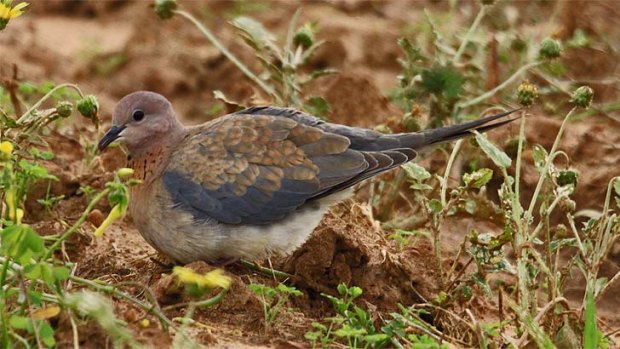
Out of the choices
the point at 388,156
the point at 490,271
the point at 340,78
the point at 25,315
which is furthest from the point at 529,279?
the point at 340,78

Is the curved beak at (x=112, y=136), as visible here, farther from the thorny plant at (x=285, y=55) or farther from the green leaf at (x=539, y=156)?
the green leaf at (x=539, y=156)

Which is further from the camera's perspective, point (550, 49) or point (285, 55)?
point (285, 55)

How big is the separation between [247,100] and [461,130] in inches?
87.7

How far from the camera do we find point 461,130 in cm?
531

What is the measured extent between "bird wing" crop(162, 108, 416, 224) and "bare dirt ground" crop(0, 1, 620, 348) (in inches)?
8.6

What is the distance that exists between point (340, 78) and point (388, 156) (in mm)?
2332

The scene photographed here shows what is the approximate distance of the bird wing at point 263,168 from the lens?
208 inches

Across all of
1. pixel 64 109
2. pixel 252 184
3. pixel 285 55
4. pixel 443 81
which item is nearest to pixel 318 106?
pixel 285 55

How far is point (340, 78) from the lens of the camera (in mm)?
7613

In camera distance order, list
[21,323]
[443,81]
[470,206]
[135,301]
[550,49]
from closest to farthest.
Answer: [21,323], [135,301], [470,206], [550,49], [443,81]

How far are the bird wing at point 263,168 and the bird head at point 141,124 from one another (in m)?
0.22

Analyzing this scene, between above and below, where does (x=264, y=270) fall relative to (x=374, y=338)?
below

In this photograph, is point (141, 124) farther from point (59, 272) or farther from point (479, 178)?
point (59, 272)

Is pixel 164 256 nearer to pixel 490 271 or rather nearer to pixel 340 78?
pixel 490 271
